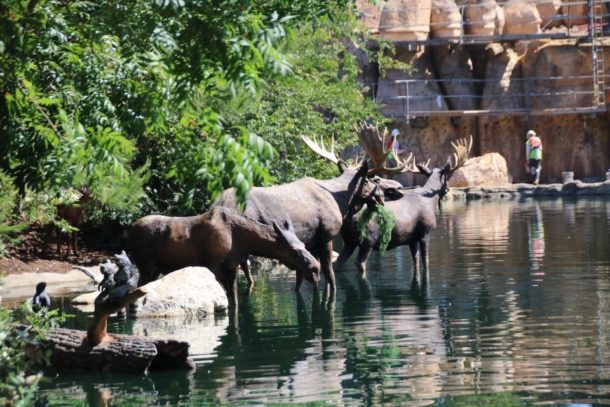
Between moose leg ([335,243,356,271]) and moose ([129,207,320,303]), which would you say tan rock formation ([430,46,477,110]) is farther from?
moose ([129,207,320,303])

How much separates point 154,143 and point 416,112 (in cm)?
2415

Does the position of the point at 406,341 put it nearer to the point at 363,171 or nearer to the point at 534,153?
the point at 363,171

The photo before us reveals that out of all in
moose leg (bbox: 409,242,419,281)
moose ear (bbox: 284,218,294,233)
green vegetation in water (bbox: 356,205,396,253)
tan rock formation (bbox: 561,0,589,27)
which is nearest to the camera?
moose ear (bbox: 284,218,294,233)

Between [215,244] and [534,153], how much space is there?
91.5 feet

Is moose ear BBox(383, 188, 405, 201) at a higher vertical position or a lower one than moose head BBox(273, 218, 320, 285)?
higher

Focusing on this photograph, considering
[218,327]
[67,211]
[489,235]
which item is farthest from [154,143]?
[489,235]

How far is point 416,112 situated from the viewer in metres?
46.3

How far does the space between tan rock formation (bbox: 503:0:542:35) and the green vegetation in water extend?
2682 centimetres

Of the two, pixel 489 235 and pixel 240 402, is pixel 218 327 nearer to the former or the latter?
pixel 240 402

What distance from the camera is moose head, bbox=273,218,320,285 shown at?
18.5 metres

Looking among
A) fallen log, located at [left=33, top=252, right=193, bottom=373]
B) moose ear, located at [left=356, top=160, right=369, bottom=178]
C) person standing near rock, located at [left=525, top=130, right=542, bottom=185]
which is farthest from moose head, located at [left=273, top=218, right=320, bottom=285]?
person standing near rock, located at [left=525, top=130, right=542, bottom=185]

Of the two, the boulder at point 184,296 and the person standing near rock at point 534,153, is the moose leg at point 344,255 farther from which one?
the person standing near rock at point 534,153

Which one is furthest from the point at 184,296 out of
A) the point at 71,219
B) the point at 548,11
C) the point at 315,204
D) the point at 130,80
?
the point at 548,11

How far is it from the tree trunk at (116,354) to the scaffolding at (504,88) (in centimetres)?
3328
